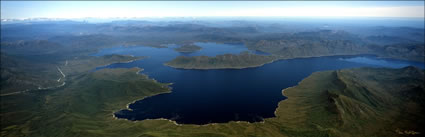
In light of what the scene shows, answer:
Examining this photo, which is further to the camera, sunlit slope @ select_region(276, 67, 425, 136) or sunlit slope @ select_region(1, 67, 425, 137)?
sunlit slope @ select_region(276, 67, 425, 136)

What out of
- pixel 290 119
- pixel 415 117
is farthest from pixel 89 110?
pixel 415 117

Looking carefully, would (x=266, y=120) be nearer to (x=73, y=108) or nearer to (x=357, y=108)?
(x=357, y=108)

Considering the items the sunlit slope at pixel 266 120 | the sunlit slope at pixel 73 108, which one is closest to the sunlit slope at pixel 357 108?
the sunlit slope at pixel 266 120

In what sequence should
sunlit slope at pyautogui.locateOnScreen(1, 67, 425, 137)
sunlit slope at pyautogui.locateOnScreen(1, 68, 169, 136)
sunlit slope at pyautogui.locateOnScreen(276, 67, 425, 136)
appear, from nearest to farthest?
sunlit slope at pyautogui.locateOnScreen(1, 67, 425, 137)
sunlit slope at pyautogui.locateOnScreen(276, 67, 425, 136)
sunlit slope at pyautogui.locateOnScreen(1, 68, 169, 136)

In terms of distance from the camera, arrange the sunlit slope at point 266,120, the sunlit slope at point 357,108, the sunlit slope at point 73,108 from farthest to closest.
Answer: the sunlit slope at point 73,108, the sunlit slope at point 357,108, the sunlit slope at point 266,120

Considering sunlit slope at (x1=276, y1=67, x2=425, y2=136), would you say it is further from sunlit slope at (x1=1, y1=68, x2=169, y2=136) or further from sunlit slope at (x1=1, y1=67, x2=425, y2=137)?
sunlit slope at (x1=1, y1=68, x2=169, y2=136)

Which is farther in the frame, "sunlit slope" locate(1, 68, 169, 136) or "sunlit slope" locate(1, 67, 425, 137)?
"sunlit slope" locate(1, 68, 169, 136)

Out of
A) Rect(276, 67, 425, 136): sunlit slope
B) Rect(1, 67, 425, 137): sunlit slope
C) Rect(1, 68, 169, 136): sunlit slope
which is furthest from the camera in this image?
Rect(1, 68, 169, 136): sunlit slope

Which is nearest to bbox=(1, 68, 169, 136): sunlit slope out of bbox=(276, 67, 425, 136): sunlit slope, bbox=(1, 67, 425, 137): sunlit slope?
bbox=(1, 67, 425, 137): sunlit slope

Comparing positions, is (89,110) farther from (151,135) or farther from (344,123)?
(344,123)

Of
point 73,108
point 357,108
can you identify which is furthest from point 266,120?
point 73,108

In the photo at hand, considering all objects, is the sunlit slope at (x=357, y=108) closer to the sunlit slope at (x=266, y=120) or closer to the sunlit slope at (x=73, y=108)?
the sunlit slope at (x=266, y=120)
